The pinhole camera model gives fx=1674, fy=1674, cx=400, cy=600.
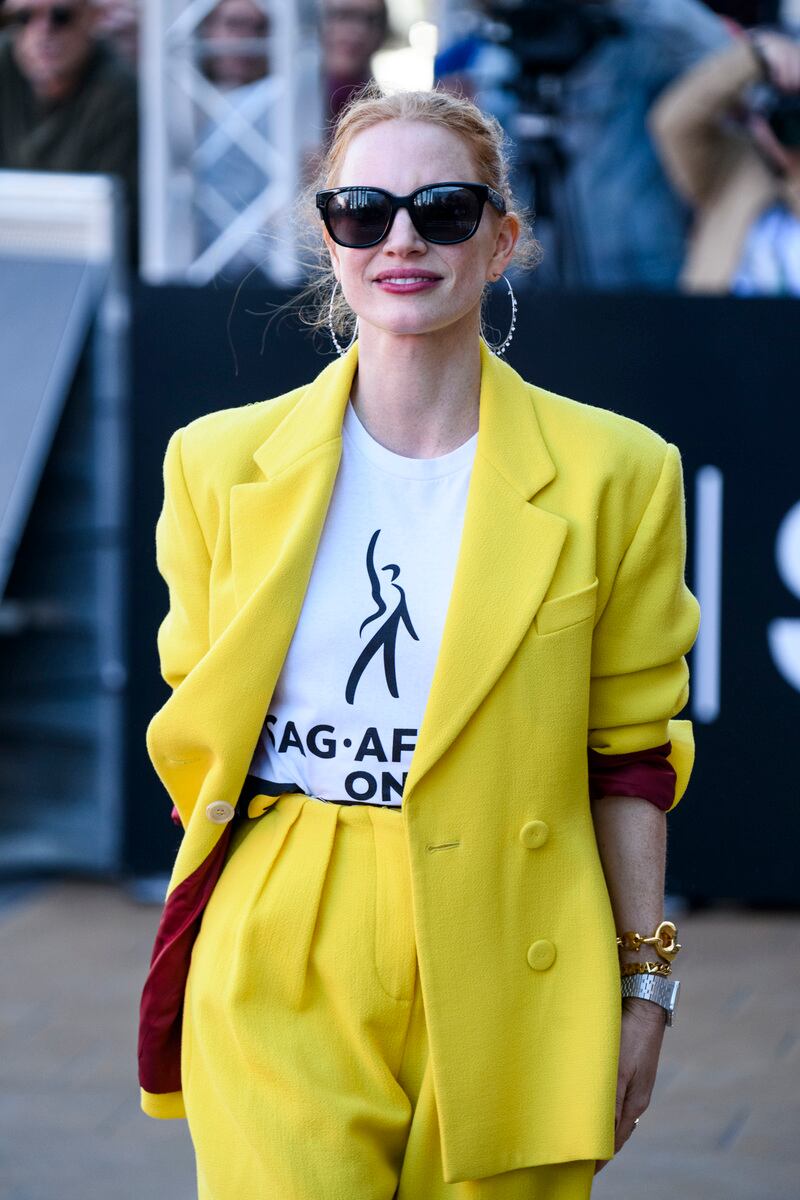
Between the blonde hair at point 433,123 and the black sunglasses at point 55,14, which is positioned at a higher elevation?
the black sunglasses at point 55,14

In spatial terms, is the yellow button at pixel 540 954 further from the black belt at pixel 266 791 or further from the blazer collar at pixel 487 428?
the blazer collar at pixel 487 428

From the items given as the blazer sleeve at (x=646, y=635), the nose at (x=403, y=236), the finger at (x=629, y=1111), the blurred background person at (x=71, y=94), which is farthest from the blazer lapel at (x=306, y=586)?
the blurred background person at (x=71, y=94)

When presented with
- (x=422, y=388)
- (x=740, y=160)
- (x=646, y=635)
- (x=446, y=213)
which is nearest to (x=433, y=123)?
(x=446, y=213)

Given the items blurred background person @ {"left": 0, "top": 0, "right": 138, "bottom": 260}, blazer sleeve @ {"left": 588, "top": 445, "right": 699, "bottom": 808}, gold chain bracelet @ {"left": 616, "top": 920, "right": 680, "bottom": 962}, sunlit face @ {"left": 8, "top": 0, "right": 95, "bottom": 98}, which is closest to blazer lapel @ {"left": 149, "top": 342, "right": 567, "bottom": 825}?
blazer sleeve @ {"left": 588, "top": 445, "right": 699, "bottom": 808}

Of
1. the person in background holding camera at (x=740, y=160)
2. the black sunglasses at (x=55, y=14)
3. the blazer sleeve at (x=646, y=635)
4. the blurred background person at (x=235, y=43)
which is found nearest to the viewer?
the blazer sleeve at (x=646, y=635)

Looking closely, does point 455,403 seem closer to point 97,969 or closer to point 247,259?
point 97,969

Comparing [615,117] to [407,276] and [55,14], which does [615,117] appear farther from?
[407,276]

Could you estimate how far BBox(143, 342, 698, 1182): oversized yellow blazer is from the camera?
6.22ft

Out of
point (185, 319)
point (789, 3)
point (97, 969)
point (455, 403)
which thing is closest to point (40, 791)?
point (97, 969)

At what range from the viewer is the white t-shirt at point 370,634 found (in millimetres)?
1945

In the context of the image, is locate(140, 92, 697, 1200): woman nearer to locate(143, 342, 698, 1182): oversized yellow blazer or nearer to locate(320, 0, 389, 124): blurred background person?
locate(143, 342, 698, 1182): oversized yellow blazer

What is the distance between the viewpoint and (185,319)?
5.19 metres

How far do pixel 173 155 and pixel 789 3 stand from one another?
2865 mm

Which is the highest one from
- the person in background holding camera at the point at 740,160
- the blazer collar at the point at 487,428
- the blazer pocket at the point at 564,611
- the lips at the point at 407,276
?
the person in background holding camera at the point at 740,160
